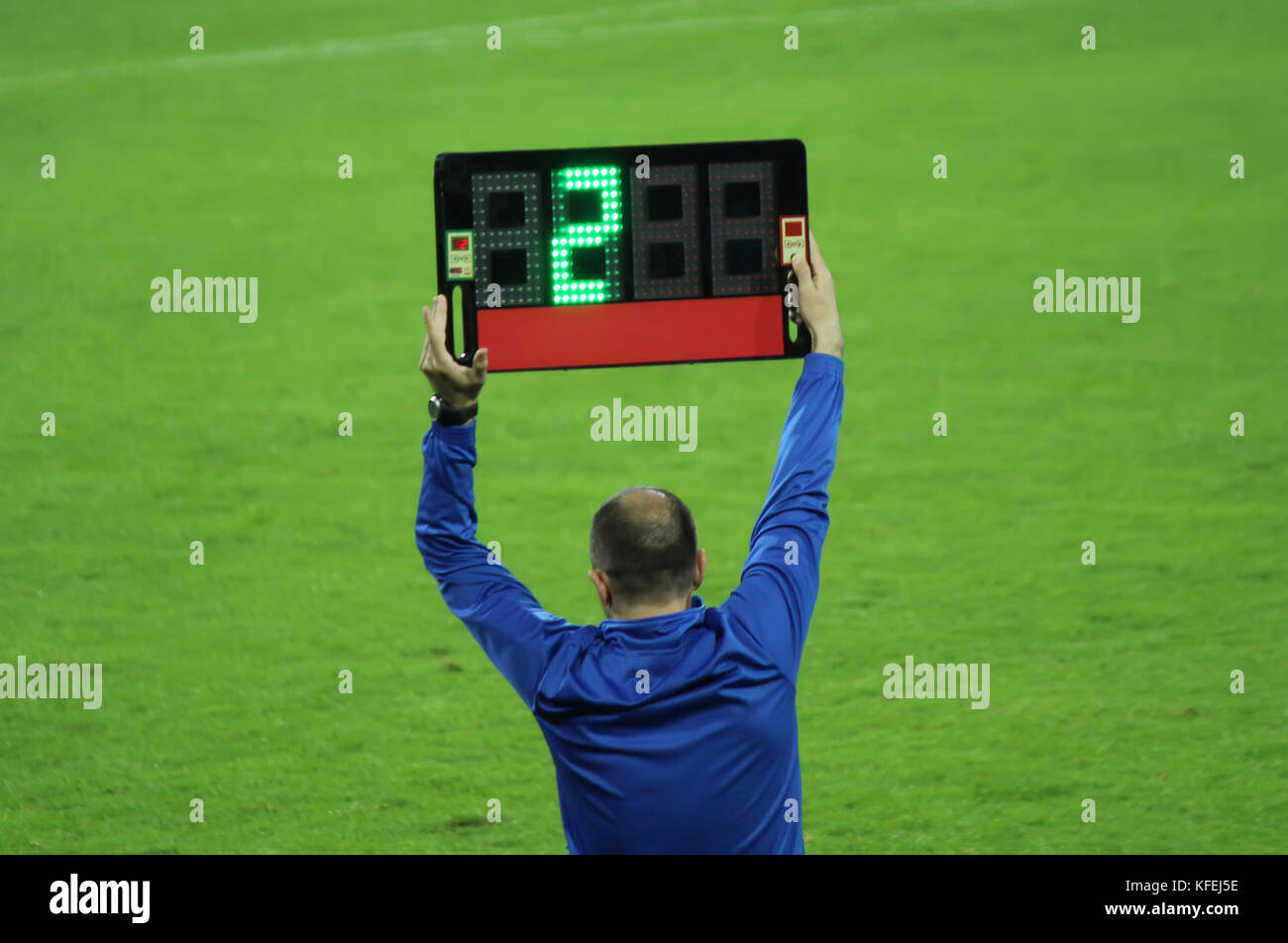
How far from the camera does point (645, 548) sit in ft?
9.84

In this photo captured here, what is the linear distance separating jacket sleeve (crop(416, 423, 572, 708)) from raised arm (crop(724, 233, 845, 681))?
0.38 metres

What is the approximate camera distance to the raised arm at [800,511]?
3018mm

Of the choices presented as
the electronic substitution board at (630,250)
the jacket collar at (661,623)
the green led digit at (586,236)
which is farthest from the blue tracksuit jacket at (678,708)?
the green led digit at (586,236)

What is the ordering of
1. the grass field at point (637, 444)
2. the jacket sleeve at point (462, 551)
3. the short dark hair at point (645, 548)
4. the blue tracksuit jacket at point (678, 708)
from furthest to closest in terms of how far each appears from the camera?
the grass field at point (637, 444), the jacket sleeve at point (462, 551), the short dark hair at point (645, 548), the blue tracksuit jacket at point (678, 708)

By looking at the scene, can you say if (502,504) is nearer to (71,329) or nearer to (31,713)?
(31,713)

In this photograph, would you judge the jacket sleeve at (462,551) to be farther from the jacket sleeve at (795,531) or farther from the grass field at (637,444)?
the grass field at (637,444)

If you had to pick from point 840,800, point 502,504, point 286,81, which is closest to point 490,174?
point 840,800

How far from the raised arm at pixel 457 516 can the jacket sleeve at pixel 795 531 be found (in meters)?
0.39

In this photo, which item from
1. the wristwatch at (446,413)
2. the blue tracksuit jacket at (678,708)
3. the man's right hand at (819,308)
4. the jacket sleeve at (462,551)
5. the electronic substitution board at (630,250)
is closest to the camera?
the blue tracksuit jacket at (678,708)

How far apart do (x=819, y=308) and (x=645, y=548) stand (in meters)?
0.76

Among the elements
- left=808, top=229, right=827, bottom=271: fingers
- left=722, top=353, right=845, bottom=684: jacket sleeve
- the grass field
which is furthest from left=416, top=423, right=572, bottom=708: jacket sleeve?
the grass field

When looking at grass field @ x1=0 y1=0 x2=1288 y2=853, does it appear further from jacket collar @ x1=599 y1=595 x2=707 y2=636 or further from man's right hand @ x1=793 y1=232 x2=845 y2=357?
jacket collar @ x1=599 y1=595 x2=707 y2=636

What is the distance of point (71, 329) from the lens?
11.7 meters

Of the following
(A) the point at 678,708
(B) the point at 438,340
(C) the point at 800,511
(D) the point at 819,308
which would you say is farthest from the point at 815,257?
(A) the point at 678,708
